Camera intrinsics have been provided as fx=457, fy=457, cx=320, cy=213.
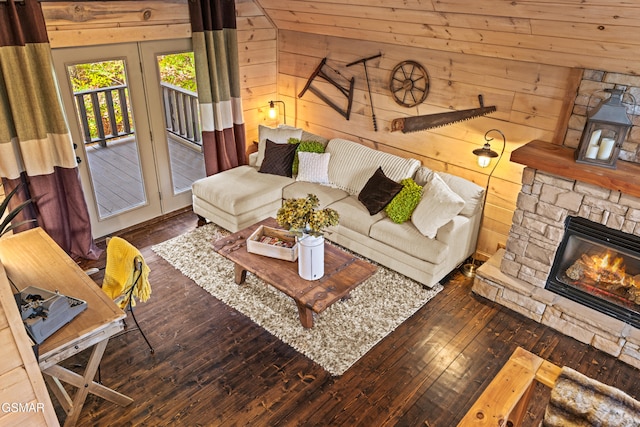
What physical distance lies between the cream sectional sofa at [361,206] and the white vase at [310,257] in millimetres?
957

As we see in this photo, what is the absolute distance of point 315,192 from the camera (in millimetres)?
4730

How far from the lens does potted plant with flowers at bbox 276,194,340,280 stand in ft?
10.8

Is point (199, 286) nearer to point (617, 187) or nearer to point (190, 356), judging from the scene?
point (190, 356)

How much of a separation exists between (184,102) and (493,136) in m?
3.29

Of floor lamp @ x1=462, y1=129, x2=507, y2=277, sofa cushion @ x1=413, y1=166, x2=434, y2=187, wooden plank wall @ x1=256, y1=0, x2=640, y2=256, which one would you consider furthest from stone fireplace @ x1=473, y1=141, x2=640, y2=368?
sofa cushion @ x1=413, y1=166, x2=434, y2=187

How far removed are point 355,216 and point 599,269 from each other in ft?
6.67

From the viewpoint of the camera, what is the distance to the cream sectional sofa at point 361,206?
3.96 metres

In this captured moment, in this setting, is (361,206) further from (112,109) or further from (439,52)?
(112,109)

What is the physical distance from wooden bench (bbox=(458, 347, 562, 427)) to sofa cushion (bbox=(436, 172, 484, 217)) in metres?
2.04

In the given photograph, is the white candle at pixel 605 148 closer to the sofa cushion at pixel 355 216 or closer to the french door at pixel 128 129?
the sofa cushion at pixel 355 216

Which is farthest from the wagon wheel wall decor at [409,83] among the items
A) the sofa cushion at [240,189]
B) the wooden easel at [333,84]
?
the sofa cushion at [240,189]

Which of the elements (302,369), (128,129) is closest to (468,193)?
(302,369)

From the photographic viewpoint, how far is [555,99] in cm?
362

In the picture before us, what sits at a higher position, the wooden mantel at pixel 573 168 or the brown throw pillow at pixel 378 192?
the wooden mantel at pixel 573 168
